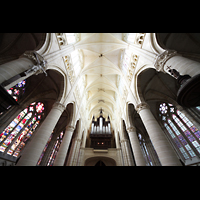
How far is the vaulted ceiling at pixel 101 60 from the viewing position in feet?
36.0

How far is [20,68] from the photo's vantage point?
4555 mm

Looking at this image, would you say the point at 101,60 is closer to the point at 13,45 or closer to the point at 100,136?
the point at 13,45

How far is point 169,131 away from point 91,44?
1513cm

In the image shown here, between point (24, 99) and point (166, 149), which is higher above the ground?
point (24, 99)

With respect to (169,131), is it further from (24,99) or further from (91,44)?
(24,99)

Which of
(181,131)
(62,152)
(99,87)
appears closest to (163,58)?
(62,152)

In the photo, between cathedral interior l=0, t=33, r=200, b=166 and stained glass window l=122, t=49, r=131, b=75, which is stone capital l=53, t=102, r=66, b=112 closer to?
cathedral interior l=0, t=33, r=200, b=166

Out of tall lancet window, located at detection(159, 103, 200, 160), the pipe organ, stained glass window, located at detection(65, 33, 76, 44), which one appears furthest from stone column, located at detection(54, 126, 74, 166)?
tall lancet window, located at detection(159, 103, 200, 160)

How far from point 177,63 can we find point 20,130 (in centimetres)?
1536

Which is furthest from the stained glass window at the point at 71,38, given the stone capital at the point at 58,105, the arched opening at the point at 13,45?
the stone capital at the point at 58,105

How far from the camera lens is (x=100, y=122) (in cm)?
2089

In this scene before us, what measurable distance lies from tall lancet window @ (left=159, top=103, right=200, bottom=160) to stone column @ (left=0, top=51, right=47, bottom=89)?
15.6m

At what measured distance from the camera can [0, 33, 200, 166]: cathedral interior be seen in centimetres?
495
